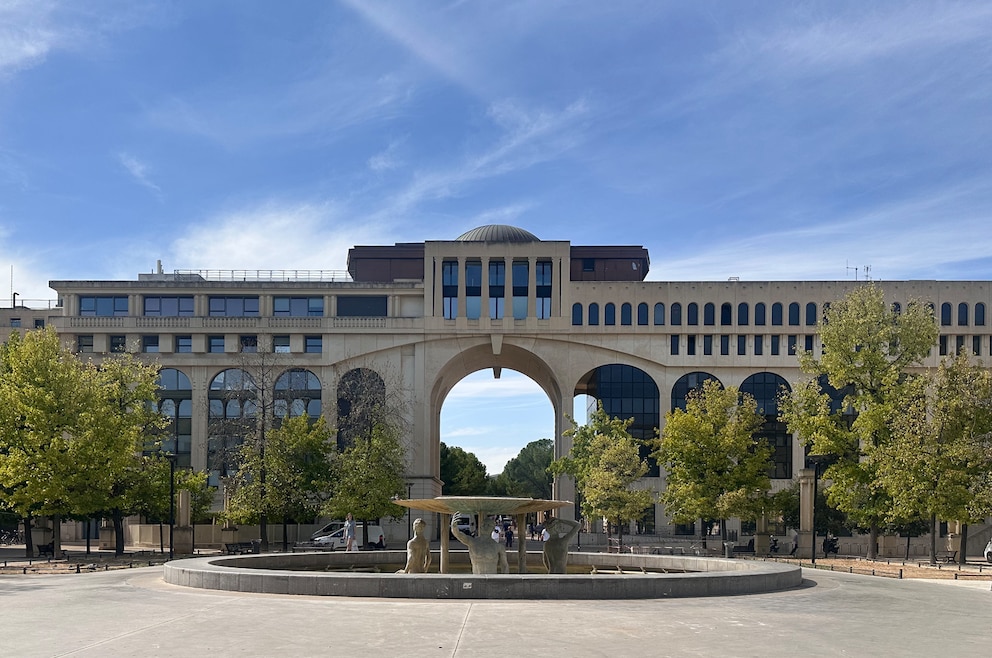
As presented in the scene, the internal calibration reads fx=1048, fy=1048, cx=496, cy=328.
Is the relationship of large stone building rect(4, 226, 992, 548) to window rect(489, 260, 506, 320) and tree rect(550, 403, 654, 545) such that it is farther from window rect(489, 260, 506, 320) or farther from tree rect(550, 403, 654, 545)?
tree rect(550, 403, 654, 545)

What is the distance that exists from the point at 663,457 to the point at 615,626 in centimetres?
4031

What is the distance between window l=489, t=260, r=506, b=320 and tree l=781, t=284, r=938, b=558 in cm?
3117

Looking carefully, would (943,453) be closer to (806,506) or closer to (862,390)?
(862,390)

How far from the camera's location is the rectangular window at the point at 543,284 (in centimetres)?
7819

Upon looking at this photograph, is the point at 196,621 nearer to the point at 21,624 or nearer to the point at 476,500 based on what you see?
the point at 21,624

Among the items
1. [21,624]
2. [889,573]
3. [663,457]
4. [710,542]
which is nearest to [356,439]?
[663,457]

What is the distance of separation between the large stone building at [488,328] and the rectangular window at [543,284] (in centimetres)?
7

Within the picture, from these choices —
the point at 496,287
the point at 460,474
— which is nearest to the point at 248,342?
the point at 496,287

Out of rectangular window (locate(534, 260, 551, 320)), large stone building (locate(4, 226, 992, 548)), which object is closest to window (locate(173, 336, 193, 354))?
large stone building (locate(4, 226, 992, 548))

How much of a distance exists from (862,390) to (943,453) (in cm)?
790

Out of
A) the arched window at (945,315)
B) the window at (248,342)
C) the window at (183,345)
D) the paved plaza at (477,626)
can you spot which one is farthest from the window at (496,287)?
the paved plaza at (477,626)

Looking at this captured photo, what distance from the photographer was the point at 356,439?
2379 inches

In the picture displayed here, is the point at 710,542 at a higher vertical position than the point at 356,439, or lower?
lower

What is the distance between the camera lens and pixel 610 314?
78.4 m
